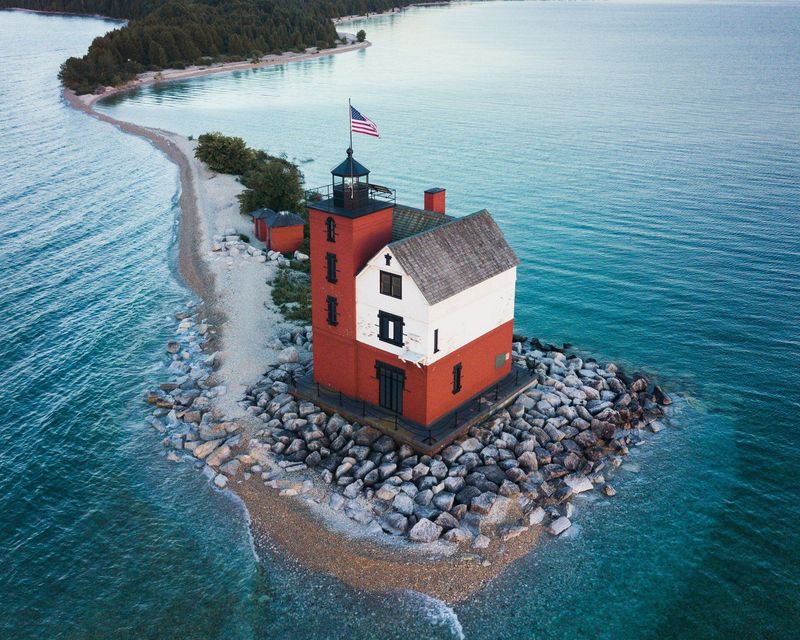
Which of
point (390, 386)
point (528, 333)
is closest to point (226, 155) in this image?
point (528, 333)

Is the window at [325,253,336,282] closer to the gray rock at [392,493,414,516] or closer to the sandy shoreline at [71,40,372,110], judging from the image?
the gray rock at [392,493,414,516]

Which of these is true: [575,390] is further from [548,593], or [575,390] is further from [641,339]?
[548,593]

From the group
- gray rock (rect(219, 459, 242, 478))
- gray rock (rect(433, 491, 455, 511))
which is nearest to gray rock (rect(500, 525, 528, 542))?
gray rock (rect(433, 491, 455, 511))

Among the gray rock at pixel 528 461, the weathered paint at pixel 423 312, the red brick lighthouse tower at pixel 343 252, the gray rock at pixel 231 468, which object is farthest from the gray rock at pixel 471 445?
the gray rock at pixel 231 468

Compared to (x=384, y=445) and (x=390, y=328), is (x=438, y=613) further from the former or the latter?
(x=390, y=328)

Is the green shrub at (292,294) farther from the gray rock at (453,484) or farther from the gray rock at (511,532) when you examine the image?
the gray rock at (511,532)
